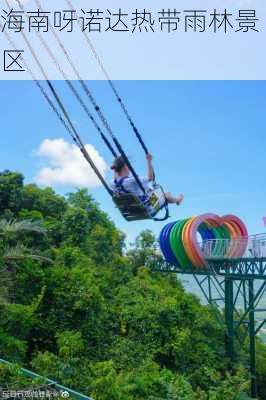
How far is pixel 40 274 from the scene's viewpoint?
40.3ft

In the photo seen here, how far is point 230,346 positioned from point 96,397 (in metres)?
9.15

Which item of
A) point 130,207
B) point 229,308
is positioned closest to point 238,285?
point 229,308

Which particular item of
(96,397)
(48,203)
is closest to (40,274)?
(96,397)

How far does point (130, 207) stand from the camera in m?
10.2

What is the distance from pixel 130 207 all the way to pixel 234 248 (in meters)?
6.66

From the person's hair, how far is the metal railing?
21.6 ft

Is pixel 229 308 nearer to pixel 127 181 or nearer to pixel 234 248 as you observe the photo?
pixel 234 248

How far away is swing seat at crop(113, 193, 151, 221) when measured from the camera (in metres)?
9.85

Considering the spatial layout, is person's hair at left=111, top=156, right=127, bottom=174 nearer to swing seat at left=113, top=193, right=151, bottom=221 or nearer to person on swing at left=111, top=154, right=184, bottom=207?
person on swing at left=111, top=154, right=184, bottom=207

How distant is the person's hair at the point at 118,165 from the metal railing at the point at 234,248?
6.59 m

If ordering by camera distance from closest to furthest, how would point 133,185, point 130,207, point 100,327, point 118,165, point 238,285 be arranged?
point 118,165 < point 133,185 < point 130,207 < point 100,327 < point 238,285

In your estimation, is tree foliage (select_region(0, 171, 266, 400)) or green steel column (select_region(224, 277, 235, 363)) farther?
green steel column (select_region(224, 277, 235, 363))

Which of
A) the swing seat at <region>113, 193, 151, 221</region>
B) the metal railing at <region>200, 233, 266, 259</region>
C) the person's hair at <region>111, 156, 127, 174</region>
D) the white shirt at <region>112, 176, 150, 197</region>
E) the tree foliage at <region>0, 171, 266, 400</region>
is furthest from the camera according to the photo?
the metal railing at <region>200, 233, 266, 259</region>

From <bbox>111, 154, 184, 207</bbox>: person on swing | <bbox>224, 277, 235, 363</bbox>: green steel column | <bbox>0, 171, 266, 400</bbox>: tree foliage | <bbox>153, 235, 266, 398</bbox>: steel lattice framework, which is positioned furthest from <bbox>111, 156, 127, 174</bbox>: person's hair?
<bbox>224, 277, 235, 363</bbox>: green steel column
